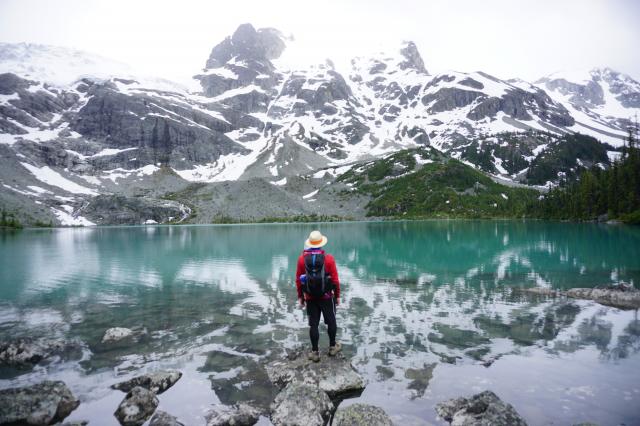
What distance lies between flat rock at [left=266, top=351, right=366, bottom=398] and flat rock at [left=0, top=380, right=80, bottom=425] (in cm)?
547

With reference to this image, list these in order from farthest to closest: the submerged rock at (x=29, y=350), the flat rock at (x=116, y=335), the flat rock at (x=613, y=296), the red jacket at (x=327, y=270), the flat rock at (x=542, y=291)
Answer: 1. the flat rock at (x=542, y=291)
2. the flat rock at (x=613, y=296)
3. the flat rock at (x=116, y=335)
4. the submerged rock at (x=29, y=350)
5. the red jacket at (x=327, y=270)

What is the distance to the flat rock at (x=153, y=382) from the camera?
1139cm

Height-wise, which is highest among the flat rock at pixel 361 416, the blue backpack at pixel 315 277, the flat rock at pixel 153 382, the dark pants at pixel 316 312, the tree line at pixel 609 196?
the tree line at pixel 609 196

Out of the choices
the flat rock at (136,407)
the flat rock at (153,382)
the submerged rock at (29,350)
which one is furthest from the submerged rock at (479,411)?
the submerged rock at (29,350)

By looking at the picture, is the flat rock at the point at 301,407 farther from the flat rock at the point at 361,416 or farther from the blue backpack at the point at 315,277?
the blue backpack at the point at 315,277

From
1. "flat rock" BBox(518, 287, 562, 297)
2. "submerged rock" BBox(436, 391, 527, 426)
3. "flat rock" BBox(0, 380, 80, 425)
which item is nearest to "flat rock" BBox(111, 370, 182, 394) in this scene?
"flat rock" BBox(0, 380, 80, 425)

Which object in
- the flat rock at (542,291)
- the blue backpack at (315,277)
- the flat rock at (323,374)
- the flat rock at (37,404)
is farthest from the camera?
the flat rock at (542,291)

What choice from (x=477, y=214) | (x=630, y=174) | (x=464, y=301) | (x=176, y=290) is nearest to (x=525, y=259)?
(x=464, y=301)

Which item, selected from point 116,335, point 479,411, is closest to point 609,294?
point 479,411

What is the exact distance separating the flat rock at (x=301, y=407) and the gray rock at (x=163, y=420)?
2.35 m

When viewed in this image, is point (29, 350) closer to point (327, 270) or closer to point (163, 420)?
point (163, 420)

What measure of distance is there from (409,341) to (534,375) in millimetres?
4550

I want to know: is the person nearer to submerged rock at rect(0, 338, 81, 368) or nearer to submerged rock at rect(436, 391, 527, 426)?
submerged rock at rect(436, 391, 527, 426)

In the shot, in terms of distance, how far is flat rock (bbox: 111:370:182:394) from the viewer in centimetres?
1139
